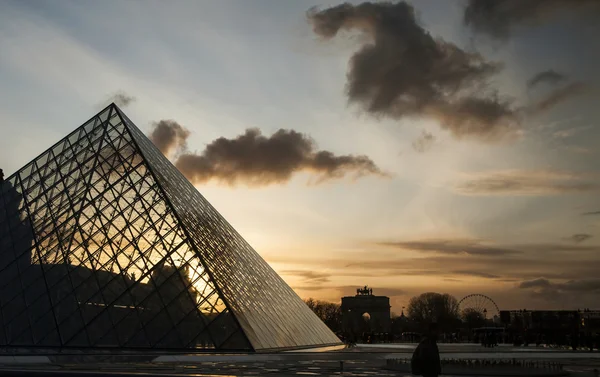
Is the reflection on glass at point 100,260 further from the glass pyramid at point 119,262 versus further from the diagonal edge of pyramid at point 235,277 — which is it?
the diagonal edge of pyramid at point 235,277

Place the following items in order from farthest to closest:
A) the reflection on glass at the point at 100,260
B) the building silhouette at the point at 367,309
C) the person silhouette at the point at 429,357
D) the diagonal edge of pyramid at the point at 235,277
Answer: the building silhouette at the point at 367,309, the diagonal edge of pyramid at the point at 235,277, the reflection on glass at the point at 100,260, the person silhouette at the point at 429,357

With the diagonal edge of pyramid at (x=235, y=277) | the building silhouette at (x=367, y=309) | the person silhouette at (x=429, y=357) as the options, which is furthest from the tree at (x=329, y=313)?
the person silhouette at (x=429, y=357)

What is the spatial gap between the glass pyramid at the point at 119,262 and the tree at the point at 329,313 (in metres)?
117

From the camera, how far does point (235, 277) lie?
34.4 meters

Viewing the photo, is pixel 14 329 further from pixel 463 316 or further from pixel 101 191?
pixel 463 316

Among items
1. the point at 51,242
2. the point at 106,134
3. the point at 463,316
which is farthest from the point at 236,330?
the point at 463,316

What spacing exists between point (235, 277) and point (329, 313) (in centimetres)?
14676

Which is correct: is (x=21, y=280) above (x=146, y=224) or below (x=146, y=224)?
below

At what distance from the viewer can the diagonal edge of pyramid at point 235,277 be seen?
29641 mm

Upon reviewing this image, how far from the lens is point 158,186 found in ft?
110

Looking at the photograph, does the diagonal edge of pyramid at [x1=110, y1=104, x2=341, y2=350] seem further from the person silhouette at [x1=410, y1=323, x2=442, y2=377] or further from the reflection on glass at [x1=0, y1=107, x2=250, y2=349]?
the person silhouette at [x1=410, y1=323, x2=442, y2=377]

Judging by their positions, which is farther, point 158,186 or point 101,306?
point 158,186

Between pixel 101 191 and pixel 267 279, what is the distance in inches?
552

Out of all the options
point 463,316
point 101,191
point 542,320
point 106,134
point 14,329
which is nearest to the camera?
point 14,329
